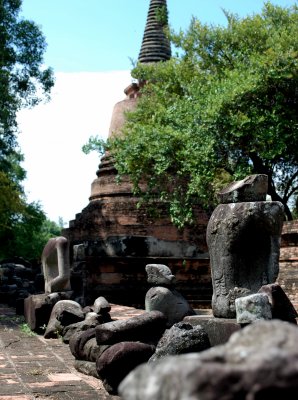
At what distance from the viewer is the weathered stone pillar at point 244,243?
5.54 metres

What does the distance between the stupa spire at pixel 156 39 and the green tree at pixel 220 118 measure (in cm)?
368

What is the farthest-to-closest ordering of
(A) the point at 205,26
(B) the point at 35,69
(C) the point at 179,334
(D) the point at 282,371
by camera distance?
(B) the point at 35,69
(A) the point at 205,26
(C) the point at 179,334
(D) the point at 282,371

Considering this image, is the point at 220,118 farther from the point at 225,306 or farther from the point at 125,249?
the point at 225,306

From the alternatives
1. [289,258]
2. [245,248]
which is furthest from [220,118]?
[245,248]

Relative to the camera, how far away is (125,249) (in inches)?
543

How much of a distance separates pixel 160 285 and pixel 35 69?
13.9m

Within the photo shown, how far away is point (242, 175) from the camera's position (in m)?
14.5

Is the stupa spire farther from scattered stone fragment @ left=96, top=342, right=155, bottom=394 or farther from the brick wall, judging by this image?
scattered stone fragment @ left=96, top=342, right=155, bottom=394

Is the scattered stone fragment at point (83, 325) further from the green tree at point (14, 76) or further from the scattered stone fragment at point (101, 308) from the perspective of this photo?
the green tree at point (14, 76)

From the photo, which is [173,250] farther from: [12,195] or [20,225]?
[20,225]

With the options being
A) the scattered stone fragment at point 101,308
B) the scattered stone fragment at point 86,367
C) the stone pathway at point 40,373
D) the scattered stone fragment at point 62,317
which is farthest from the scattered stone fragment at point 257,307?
the scattered stone fragment at point 62,317

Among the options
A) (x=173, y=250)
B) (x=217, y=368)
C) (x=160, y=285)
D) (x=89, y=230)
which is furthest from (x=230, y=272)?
(x=89, y=230)

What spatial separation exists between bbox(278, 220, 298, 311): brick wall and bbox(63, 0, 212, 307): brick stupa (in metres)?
2.06

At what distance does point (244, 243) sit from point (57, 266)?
5.98 metres
